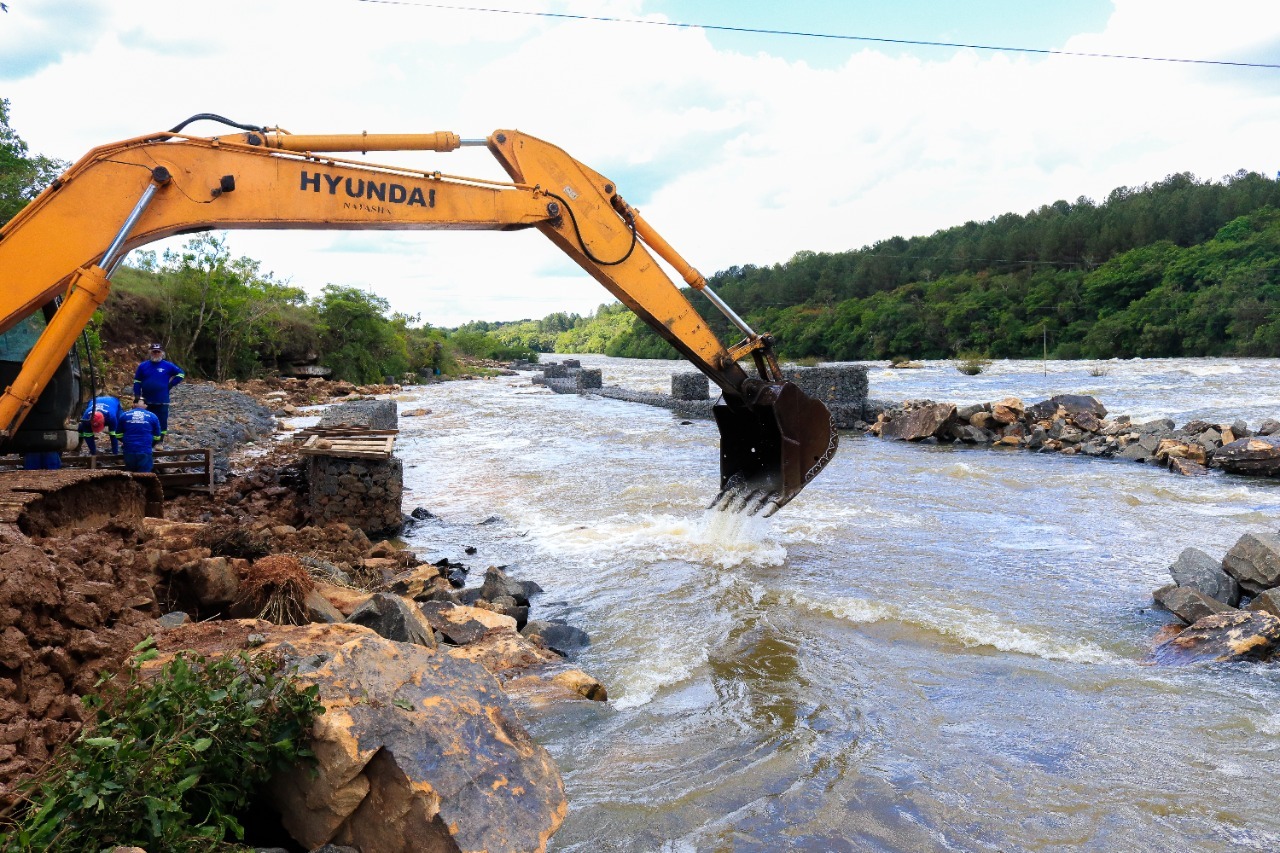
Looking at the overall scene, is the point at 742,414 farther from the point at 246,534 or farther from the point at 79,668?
the point at 79,668

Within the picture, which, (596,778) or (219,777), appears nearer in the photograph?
(219,777)

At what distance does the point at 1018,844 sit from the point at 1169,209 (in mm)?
78632

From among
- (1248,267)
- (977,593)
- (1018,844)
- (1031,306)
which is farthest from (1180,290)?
(1018,844)

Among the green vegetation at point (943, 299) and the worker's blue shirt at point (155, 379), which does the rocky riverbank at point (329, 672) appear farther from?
the green vegetation at point (943, 299)

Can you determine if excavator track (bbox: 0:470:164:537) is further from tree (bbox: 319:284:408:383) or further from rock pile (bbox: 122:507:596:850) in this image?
A: tree (bbox: 319:284:408:383)

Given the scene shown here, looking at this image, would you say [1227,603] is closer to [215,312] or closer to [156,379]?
[156,379]

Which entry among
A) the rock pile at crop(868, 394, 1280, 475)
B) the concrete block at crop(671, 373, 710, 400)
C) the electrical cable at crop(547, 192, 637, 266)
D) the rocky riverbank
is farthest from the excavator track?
the concrete block at crop(671, 373, 710, 400)

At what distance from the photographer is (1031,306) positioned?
58969 mm

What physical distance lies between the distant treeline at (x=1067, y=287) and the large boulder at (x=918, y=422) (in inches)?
1172

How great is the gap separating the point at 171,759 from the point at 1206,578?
6.96 metres

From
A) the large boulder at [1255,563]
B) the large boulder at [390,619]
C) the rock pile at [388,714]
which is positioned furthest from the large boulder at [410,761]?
the large boulder at [1255,563]

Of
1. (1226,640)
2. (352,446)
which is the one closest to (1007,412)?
(1226,640)

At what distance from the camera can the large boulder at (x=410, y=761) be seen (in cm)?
273

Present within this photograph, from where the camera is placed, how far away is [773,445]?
7.83 m
